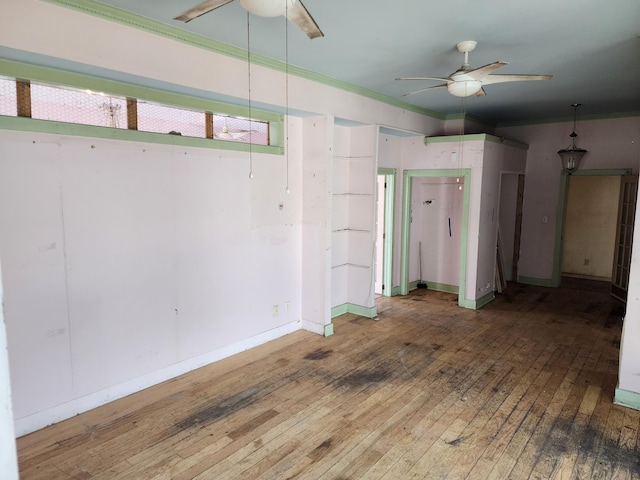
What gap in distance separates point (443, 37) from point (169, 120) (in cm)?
240

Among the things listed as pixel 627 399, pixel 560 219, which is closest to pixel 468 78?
pixel 627 399

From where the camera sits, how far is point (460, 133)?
20.9ft

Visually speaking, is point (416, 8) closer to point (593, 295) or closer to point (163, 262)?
point (163, 262)

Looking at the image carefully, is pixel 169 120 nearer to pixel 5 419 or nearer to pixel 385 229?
pixel 5 419

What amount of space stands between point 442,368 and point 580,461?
1.45 metres

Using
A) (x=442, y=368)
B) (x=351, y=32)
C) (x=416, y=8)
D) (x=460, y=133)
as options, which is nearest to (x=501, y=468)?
(x=442, y=368)

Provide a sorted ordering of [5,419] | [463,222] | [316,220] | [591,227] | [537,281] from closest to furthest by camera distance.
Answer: [5,419] < [316,220] < [463,222] < [537,281] < [591,227]

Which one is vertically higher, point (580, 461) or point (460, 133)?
point (460, 133)

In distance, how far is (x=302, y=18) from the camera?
2.23 metres

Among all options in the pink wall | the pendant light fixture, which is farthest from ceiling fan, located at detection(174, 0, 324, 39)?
the pink wall

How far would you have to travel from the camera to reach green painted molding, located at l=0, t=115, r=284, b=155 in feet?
8.97

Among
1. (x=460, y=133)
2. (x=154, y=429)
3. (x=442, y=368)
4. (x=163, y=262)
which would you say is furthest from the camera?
(x=460, y=133)

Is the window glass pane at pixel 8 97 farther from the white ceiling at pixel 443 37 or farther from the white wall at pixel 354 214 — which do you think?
the white wall at pixel 354 214

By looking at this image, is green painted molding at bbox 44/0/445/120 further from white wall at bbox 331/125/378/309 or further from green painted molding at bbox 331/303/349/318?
green painted molding at bbox 331/303/349/318
